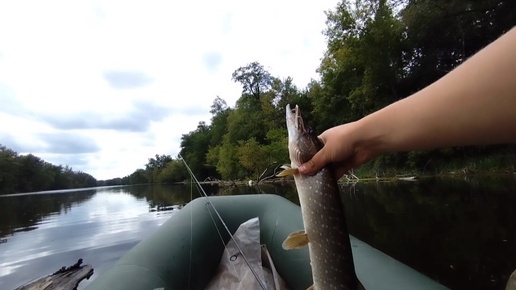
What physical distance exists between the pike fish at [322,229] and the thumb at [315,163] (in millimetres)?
38

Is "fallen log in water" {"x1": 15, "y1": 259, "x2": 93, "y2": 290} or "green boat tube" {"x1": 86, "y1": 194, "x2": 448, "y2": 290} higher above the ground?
"green boat tube" {"x1": 86, "y1": 194, "x2": 448, "y2": 290}

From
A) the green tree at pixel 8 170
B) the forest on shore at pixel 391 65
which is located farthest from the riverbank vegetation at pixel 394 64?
the green tree at pixel 8 170

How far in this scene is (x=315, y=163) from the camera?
141 centimetres

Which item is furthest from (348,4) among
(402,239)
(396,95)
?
(402,239)

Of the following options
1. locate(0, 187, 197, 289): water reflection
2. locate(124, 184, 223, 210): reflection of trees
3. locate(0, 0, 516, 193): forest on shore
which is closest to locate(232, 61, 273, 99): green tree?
locate(0, 0, 516, 193): forest on shore

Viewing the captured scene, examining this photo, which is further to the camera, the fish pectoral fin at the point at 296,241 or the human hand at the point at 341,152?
the fish pectoral fin at the point at 296,241

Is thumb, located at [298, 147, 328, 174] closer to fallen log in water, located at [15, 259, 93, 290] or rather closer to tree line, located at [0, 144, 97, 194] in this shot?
fallen log in water, located at [15, 259, 93, 290]

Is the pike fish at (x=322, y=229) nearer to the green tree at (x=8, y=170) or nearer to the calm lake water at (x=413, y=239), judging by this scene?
the calm lake water at (x=413, y=239)

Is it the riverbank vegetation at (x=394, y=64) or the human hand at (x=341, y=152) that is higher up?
the riverbank vegetation at (x=394, y=64)

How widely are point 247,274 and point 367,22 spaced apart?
2447 cm

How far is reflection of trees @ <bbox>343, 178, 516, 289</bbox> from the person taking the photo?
12.4 ft

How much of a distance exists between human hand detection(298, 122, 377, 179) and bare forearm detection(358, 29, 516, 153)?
0.19 metres

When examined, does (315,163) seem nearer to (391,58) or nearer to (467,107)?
(467,107)

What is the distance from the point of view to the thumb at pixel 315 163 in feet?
4.52
